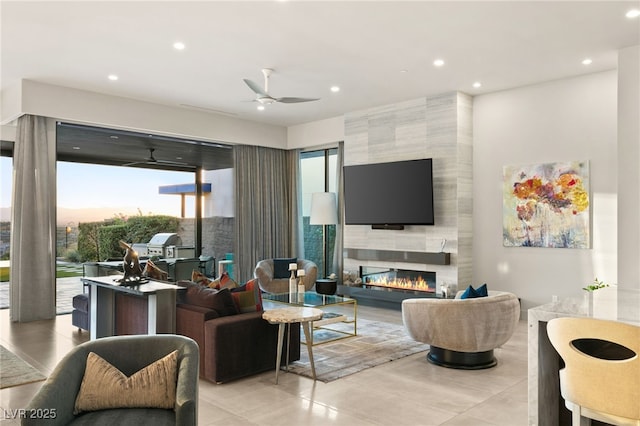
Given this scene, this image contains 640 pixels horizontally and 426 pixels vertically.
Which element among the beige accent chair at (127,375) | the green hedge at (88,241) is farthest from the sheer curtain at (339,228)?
the beige accent chair at (127,375)

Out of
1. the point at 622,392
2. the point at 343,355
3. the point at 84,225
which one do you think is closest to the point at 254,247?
the point at 84,225

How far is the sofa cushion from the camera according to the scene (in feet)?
13.8

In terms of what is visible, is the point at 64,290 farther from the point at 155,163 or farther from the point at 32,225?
the point at 155,163

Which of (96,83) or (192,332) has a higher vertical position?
(96,83)

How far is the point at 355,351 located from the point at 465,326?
1244mm

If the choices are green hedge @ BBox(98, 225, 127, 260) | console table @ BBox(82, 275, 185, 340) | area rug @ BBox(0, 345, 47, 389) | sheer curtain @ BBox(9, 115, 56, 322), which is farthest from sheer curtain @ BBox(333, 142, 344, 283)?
area rug @ BBox(0, 345, 47, 389)

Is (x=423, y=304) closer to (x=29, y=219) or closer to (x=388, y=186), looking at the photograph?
(x=388, y=186)

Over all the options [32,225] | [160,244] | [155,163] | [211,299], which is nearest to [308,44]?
[211,299]

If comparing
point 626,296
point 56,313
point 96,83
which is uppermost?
point 96,83

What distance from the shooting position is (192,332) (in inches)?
164

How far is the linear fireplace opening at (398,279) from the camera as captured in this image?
7.28m

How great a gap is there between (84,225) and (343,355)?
5.06 metres

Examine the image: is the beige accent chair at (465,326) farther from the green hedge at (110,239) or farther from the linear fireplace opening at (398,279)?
the green hedge at (110,239)

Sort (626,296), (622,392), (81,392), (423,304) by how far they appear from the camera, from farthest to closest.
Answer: (423,304)
(626,296)
(81,392)
(622,392)
